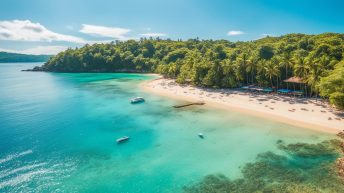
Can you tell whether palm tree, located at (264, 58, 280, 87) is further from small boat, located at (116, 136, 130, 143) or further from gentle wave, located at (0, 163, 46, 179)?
gentle wave, located at (0, 163, 46, 179)

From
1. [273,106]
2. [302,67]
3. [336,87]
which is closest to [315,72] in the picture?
[302,67]

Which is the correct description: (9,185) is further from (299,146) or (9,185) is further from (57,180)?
(299,146)

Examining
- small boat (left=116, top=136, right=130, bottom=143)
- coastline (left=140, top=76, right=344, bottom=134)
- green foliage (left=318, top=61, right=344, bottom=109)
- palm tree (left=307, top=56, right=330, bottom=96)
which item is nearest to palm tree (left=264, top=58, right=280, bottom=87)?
coastline (left=140, top=76, right=344, bottom=134)

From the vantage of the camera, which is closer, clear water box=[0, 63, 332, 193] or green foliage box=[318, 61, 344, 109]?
clear water box=[0, 63, 332, 193]

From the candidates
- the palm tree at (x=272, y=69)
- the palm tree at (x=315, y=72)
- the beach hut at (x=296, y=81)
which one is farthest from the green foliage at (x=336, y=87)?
the palm tree at (x=272, y=69)

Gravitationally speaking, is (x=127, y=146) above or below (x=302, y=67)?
below

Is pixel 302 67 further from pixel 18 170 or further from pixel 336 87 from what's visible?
pixel 18 170
